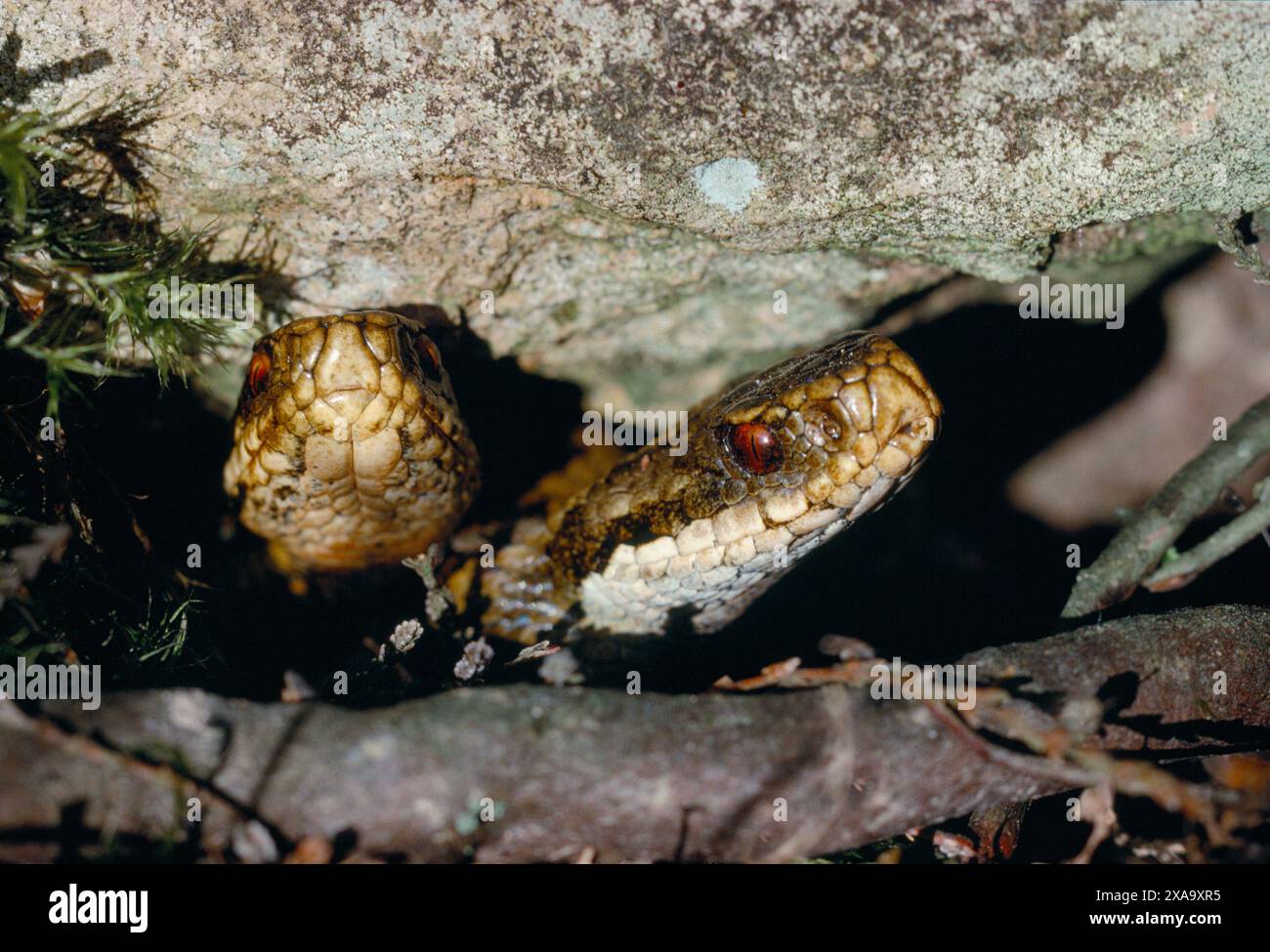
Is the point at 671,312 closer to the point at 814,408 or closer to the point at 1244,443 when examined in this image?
the point at 814,408

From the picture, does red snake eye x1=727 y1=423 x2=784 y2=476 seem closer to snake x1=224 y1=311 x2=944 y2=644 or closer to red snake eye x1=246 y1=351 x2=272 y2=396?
snake x1=224 y1=311 x2=944 y2=644

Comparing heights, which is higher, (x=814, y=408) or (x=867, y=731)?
(x=814, y=408)

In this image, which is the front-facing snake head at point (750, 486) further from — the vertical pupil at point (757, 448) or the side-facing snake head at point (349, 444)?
the side-facing snake head at point (349, 444)

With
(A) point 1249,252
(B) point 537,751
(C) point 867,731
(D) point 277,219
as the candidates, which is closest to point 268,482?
(D) point 277,219

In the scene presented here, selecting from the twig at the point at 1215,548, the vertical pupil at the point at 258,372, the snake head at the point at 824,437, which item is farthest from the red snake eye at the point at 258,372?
the twig at the point at 1215,548

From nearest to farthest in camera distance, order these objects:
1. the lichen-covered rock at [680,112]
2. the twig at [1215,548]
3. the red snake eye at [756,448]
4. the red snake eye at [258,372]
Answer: the lichen-covered rock at [680,112], the red snake eye at [258,372], the red snake eye at [756,448], the twig at [1215,548]

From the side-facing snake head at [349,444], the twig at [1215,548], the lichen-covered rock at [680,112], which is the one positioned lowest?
the twig at [1215,548]

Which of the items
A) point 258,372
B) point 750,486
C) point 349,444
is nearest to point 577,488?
point 750,486

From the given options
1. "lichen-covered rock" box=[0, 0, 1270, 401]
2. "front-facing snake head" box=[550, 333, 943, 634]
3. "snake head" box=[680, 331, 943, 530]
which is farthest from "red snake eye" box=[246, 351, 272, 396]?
"snake head" box=[680, 331, 943, 530]
